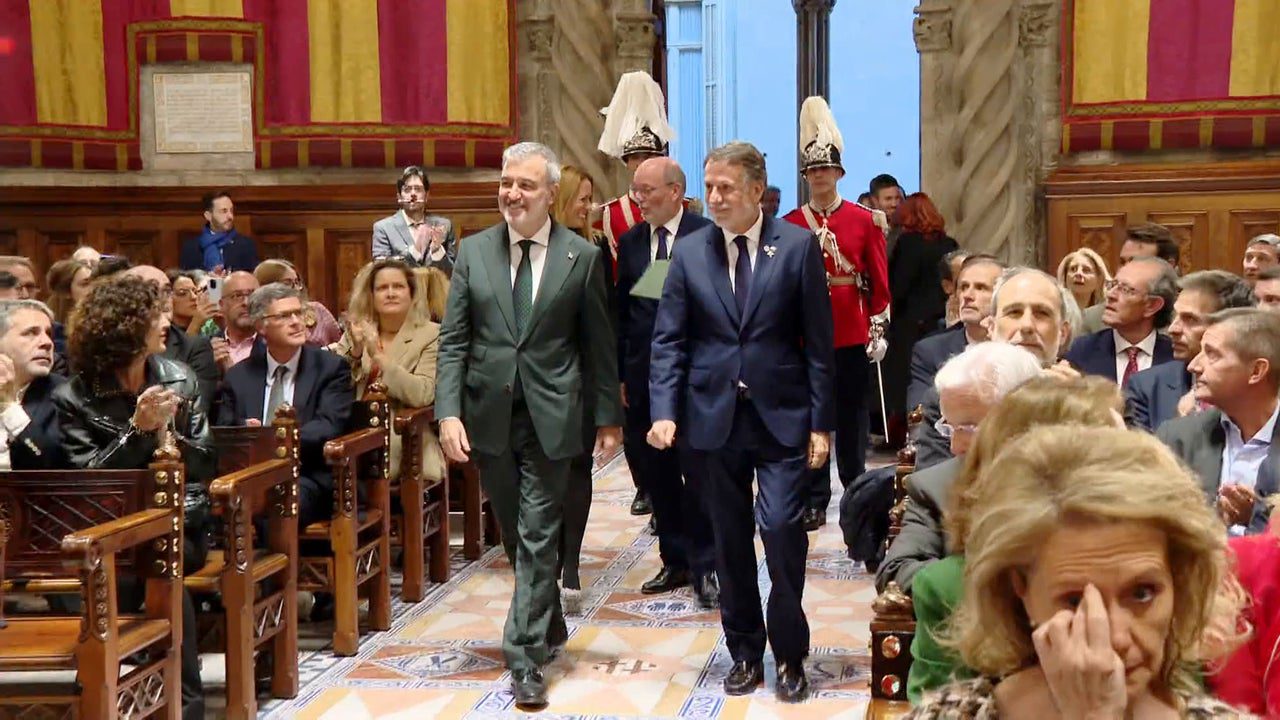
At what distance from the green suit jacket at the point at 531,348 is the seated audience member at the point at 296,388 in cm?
95

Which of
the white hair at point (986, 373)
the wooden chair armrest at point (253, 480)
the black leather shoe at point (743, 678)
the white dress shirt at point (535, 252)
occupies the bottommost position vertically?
the black leather shoe at point (743, 678)

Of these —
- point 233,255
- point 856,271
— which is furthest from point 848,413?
point 233,255

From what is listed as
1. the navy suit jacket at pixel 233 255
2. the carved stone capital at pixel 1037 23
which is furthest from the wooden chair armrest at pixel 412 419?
the carved stone capital at pixel 1037 23

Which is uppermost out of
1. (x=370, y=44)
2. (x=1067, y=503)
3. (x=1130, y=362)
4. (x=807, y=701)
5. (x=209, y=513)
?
(x=370, y=44)

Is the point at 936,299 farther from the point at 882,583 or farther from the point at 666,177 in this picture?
the point at 882,583

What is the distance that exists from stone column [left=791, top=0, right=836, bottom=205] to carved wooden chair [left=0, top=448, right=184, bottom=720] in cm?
1115

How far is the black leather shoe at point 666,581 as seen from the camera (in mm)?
6289

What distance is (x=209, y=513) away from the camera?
507cm

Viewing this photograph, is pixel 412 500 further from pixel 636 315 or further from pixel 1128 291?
pixel 1128 291

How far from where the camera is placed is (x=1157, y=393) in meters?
4.88

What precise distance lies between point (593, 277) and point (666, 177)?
45.2 inches

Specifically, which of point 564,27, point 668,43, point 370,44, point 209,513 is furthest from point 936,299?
point 668,43

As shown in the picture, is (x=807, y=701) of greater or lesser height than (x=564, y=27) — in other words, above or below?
below

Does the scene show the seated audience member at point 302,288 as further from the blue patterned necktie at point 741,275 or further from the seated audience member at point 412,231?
the blue patterned necktie at point 741,275
